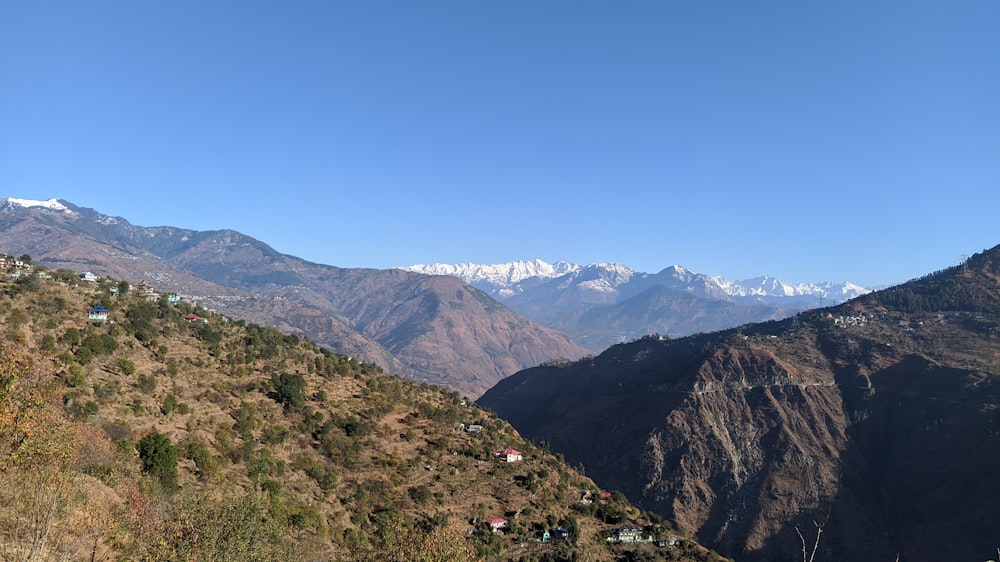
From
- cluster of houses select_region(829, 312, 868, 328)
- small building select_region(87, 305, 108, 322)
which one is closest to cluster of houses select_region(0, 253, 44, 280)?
small building select_region(87, 305, 108, 322)

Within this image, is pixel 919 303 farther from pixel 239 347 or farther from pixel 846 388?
pixel 239 347

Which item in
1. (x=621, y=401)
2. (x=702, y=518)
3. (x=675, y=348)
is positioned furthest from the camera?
(x=675, y=348)

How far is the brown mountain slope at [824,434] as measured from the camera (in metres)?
87.2

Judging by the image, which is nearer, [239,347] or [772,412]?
[239,347]

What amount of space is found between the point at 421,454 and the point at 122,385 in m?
30.3

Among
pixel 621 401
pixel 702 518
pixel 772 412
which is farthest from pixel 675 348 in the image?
pixel 702 518

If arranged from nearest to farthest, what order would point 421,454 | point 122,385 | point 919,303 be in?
1. point 122,385
2. point 421,454
3. point 919,303

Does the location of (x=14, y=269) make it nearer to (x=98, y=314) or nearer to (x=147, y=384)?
(x=98, y=314)

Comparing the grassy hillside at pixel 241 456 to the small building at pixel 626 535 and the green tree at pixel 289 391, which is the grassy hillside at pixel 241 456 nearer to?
the green tree at pixel 289 391

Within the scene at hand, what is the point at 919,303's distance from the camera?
520 feet

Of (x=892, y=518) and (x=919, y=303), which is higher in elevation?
(x=919, y=303)

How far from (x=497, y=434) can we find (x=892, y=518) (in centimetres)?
7164

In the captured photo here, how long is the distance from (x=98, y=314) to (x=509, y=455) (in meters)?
50.5

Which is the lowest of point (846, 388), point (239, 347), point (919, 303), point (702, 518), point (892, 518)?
point (702, 518)
